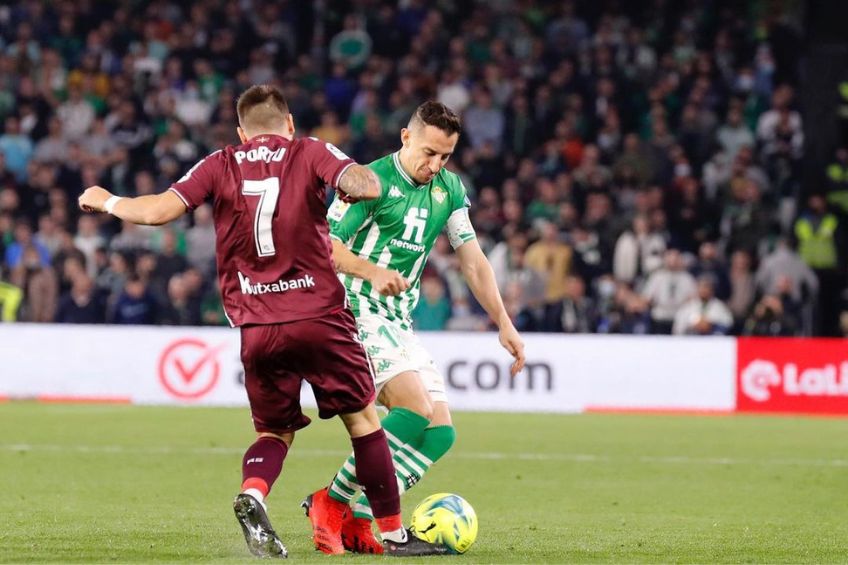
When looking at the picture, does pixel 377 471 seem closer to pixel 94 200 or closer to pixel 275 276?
pixel 275 276

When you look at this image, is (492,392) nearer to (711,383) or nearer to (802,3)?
(711,383)

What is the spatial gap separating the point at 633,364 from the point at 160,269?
593cm

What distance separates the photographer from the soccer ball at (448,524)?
24.3ft

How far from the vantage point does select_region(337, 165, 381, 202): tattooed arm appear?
6.55 meters

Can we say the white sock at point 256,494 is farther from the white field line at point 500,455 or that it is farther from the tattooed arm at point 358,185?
the white field line at point 500,455

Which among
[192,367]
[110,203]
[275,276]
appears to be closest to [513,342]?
[275,276]

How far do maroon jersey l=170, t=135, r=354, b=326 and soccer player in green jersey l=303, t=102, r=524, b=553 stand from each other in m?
0.71

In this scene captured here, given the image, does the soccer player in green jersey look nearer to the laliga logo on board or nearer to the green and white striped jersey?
the green and white striped jersey

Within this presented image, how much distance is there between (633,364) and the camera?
17828mm

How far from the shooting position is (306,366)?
22.7ft

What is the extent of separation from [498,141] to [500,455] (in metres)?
10.0

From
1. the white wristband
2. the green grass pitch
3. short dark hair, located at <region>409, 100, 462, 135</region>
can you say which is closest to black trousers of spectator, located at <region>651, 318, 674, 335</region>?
the green grass pitch

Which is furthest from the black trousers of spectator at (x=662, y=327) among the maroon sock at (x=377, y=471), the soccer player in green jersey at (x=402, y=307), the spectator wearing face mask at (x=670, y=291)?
the maroon sock at (x=377, y=471)

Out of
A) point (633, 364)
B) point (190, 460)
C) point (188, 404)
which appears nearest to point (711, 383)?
point (633, 364)
